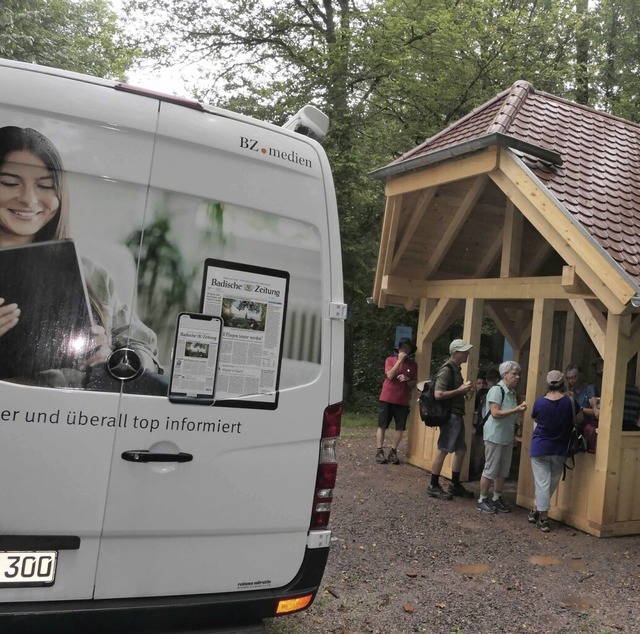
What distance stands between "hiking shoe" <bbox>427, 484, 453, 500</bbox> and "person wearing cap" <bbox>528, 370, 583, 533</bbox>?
3.61 feet

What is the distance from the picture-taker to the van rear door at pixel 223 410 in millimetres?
2500

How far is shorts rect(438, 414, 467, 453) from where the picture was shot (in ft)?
23.9

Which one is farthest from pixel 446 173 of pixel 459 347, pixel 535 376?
pixel 535 376

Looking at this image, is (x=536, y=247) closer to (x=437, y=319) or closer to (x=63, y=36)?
(x=437, y=319)

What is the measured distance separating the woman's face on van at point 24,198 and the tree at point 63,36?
13371mm

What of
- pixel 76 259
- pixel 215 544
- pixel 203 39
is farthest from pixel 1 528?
pixel 203 39

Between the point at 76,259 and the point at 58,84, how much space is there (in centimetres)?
65

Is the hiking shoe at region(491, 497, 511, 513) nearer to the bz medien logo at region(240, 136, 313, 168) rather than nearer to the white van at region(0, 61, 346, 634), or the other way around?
the white van at region(0, 61, 346, 634)

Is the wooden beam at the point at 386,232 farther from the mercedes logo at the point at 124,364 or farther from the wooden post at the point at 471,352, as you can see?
the mercedes logo at the point at 124,364

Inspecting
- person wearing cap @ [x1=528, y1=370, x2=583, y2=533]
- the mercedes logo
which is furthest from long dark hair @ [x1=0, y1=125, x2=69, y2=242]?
person wearing cap @ [x1=528, y1=370, x2=583, y2=533]

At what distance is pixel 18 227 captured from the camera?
2350mm

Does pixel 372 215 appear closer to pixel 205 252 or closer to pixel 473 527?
pixel 473 527

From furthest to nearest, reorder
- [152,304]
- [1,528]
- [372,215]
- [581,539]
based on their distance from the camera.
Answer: [372,215], [581,539], [152,304], [1,528]

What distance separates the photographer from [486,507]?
6859 millimetres
